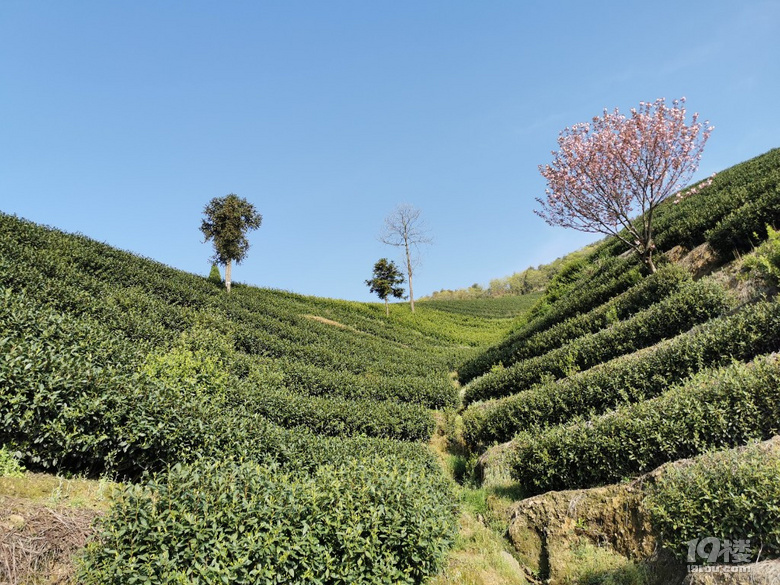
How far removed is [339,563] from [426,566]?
1.29 metres

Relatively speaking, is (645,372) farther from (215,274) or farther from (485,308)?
(485,308)

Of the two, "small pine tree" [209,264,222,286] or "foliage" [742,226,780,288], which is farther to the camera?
"small pine tree" [209,264,222,286]

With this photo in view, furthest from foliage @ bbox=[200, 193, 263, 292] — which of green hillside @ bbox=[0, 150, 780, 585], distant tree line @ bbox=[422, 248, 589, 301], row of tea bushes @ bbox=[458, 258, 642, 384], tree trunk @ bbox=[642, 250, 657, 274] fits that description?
distant tree line @ bbox=[422, 248, 589, 301]

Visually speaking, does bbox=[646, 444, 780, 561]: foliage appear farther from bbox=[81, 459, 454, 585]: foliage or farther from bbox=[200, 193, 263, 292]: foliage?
bbox=[200, 193, 263, 292]: foliage

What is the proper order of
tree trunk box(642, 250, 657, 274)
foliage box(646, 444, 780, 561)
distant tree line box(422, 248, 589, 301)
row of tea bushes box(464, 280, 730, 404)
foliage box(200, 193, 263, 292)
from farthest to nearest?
distant tree line box(422, 248, 589, 301)
foliage box(200, 193, 263, 292)
tree trunk box(642, 250, 657, 274)
row of tea bushes box(464, 280, 730, 404)
foliage box(646, 444, 780, 561)

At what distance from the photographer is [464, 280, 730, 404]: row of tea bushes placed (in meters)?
12.1

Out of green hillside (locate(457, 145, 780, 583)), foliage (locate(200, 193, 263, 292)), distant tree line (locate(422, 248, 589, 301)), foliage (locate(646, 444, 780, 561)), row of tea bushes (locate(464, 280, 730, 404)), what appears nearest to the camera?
foliage (locate(646, 444, 780, 561))

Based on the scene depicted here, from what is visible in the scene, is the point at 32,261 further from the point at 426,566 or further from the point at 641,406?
the point at 641,406

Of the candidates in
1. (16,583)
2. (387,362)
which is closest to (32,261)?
(16,583)

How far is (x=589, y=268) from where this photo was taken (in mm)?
27688

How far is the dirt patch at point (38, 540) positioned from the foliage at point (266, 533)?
1.98 ft

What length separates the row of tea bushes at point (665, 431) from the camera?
263 inches

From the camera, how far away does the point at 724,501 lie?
4789 millimetres

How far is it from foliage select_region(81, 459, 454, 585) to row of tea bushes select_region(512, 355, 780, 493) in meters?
3.29
